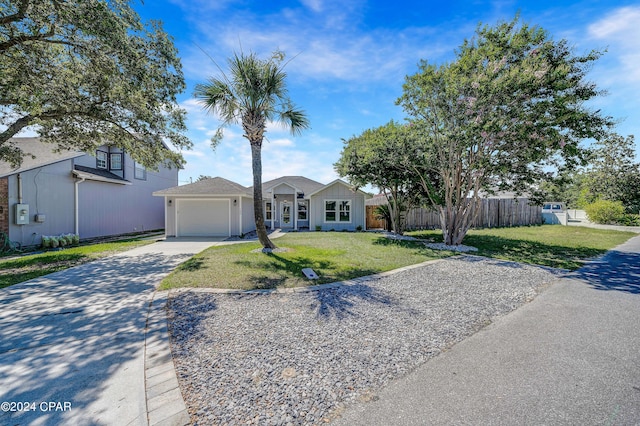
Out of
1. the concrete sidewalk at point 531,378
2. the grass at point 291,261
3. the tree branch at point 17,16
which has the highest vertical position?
the tree branch at point 17,16

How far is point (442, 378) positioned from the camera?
2.63 m

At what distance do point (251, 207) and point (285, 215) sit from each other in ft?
10.3

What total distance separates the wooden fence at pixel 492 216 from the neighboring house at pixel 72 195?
15.8 m

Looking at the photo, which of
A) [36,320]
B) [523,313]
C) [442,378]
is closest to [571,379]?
[442,378]

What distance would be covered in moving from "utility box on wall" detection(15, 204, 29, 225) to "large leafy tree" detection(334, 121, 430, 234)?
13.8m

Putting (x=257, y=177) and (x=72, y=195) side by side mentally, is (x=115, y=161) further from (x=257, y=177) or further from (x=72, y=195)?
(x=257, y=177)

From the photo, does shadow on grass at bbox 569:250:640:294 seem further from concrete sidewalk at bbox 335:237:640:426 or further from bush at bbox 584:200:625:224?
bush at bbox 584:200:625:224

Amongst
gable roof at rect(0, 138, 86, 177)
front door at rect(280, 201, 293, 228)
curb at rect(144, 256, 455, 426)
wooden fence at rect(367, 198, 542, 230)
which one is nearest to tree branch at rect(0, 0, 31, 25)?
gable roof at rect(0, 138, 86, 177)

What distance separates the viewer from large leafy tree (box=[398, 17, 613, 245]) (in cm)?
787

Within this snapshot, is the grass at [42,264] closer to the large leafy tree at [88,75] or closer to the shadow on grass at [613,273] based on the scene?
the large leafy tree at [88,75]

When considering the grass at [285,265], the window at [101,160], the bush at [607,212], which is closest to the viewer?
the grass at [285,265]

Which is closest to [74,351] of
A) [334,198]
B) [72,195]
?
[72,195]

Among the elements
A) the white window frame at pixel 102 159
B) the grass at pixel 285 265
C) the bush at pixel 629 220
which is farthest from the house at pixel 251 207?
the bush at pixel 629 220

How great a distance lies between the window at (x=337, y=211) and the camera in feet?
60.3
